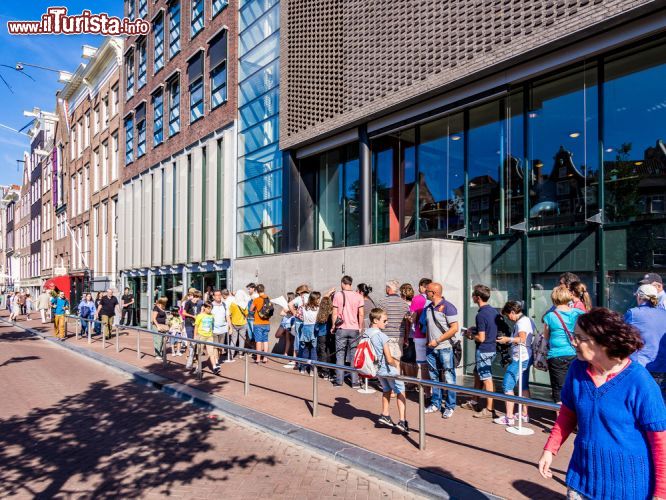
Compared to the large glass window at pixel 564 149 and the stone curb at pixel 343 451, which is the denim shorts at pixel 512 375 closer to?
the stone curb at pixel 343 451

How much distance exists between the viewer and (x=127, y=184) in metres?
27.7

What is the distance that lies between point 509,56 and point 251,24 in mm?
11109

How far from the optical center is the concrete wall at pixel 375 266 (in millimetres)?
9820

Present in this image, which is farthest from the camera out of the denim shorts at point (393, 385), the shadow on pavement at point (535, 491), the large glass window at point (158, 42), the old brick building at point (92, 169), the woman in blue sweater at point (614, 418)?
the old brick building at point (92, 169)

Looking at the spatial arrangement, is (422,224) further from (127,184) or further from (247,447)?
(127,184)

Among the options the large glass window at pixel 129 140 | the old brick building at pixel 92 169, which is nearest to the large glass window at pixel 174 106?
the large glass window at pixel 129 140

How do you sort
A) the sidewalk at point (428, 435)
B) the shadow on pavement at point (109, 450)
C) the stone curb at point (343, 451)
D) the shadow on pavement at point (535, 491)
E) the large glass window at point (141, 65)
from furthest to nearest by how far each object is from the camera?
the large glass window at point (141, 65) → the shadow on pavement at point (109, 450) → the sidewalk at point (428, 435) → the stone curb at point (343, 451) → the shadow on pavement at point (535, 491)

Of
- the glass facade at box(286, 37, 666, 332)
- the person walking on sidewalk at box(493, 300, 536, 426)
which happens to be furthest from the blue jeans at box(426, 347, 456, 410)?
the glass facade at box(286, 37, 666, 332)

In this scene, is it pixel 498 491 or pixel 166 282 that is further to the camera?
pixel 166 282

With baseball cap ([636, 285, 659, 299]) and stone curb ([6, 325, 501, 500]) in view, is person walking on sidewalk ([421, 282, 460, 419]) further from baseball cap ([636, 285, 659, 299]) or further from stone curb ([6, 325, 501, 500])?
baseball cap ([636, 285, 659, 299])

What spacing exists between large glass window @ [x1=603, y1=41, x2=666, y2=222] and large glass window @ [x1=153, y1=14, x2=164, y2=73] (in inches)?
821

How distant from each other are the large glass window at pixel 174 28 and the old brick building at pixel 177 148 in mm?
45

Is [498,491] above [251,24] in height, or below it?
below

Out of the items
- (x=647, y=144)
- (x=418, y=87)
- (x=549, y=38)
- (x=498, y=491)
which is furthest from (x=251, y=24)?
(x=498, y=491)
